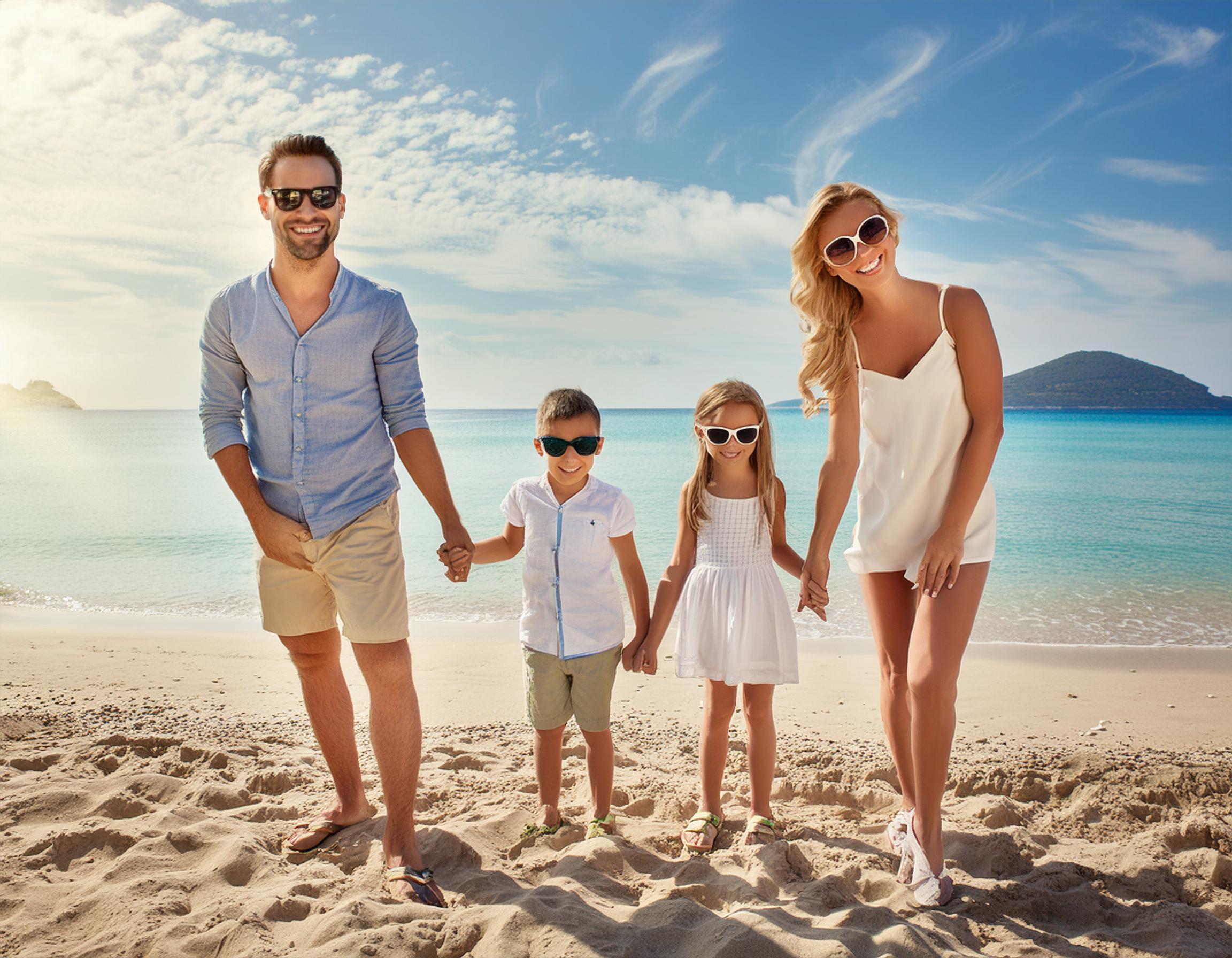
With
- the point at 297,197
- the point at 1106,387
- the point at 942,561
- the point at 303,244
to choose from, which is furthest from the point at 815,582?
the point at 1106,387

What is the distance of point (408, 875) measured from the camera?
262cm

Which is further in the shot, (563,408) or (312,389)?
(563,408)

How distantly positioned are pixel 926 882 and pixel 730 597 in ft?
3.70

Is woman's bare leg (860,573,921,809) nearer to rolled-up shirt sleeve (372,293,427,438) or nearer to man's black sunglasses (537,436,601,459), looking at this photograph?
man's black sunglasses (537,436,601,459)

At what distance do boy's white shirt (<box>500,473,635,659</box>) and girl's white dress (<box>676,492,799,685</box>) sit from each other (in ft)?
0.97

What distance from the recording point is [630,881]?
8.88ft

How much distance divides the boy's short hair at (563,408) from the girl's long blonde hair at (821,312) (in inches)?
32.1

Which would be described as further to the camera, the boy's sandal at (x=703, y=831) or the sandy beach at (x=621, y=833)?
the boy's sandal at (x=703, y=831)

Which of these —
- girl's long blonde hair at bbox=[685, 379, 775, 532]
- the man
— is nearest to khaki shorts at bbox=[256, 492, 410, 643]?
the man

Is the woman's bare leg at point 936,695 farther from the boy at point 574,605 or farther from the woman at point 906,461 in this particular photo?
the boy at point 574,605

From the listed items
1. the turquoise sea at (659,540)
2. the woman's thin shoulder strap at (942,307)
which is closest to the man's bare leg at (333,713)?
the woman's thin shoulder strap at (942,307)

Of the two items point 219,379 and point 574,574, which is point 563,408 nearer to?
point 574,574

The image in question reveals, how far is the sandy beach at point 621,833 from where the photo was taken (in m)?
2.29

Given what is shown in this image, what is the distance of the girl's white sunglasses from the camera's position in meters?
3.11
